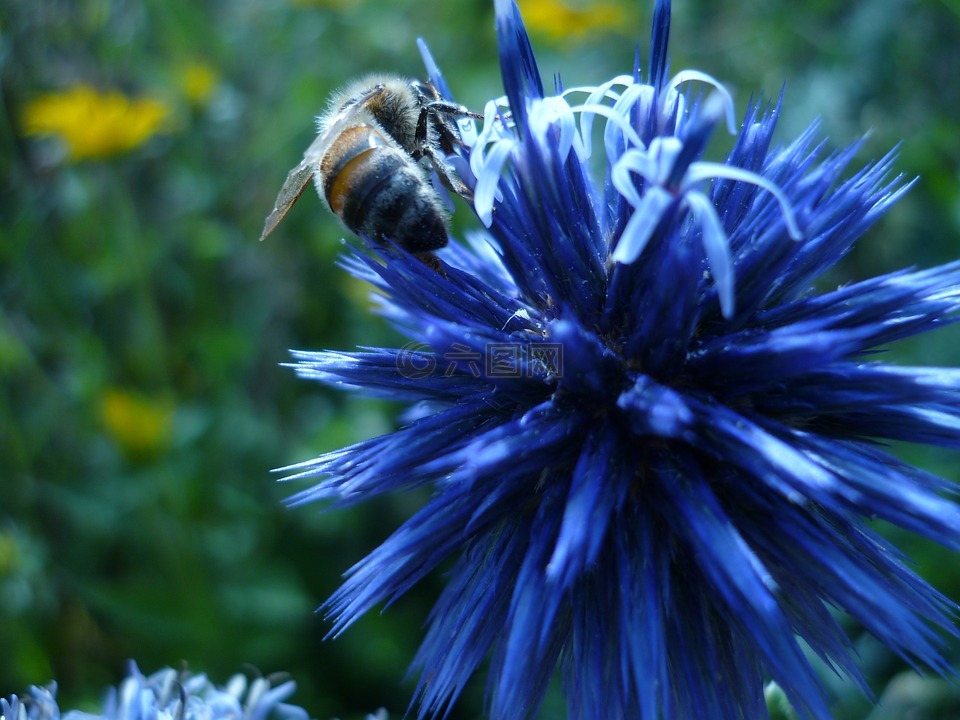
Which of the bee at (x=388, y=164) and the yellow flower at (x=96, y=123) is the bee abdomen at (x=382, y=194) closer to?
the bee at (x=388, y=164)

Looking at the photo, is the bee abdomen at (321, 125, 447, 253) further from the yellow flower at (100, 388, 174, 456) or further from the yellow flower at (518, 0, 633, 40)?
the yellow flower at (518, 0, 633, 40)

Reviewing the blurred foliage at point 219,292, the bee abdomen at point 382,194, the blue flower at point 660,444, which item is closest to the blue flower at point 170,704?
the blue flower at point 660,444

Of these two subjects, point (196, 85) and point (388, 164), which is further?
point (196, 85)

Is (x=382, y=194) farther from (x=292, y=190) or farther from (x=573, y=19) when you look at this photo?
(x=573, y=19)

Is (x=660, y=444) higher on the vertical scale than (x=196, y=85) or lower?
lower

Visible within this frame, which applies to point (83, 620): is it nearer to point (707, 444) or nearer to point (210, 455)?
point (210, 455)

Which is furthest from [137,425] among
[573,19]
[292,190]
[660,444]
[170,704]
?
[573,19]

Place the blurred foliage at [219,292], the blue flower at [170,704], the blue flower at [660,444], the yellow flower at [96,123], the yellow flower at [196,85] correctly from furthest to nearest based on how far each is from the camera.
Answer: the yellow flower at [196,85], the yellow flower at [96,123], the blurred foliage at [219,292], the blue flower at [170,704], the blue flower at [660,444]
